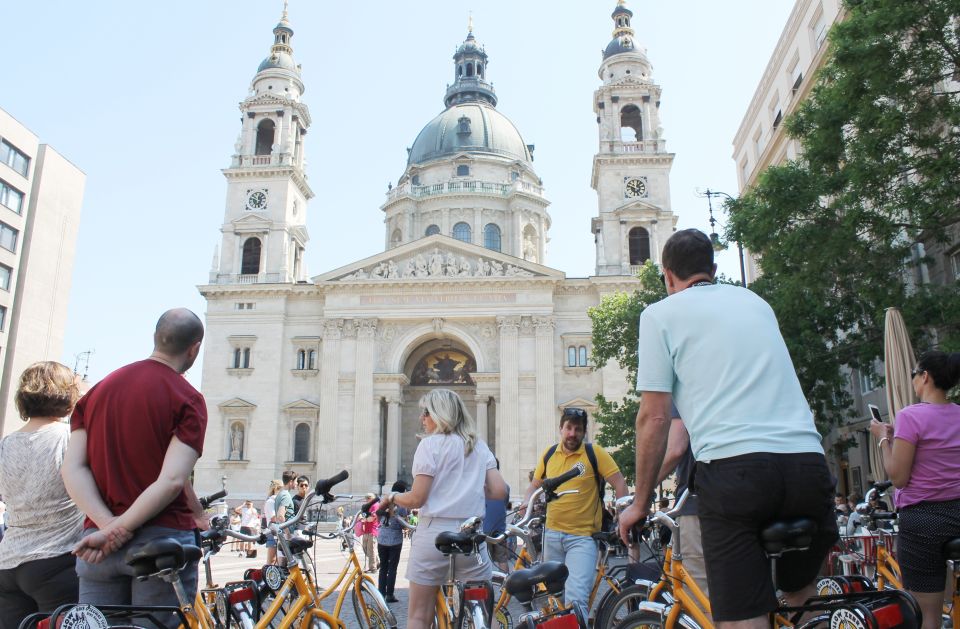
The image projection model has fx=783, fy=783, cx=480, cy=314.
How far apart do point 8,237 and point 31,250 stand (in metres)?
1.77

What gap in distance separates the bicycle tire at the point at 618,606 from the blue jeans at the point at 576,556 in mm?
1226

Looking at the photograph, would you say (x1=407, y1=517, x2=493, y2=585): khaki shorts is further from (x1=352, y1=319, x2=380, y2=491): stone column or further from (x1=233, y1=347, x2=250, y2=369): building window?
(x1=233, y1=347, x2=250, y2=369): building window

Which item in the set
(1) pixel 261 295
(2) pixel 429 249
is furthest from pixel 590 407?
(1) pixel 261 295

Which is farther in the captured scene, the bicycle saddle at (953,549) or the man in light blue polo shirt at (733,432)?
the bicycle saddle at (953,549)

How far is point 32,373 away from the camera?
5027 millimetres

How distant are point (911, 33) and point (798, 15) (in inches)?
598

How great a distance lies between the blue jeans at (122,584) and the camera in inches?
156

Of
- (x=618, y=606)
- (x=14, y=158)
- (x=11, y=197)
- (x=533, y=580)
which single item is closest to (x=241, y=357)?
(x=11, y=197)

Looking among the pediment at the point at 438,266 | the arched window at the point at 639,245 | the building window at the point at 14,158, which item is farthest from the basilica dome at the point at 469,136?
the building window at the point at 14,158

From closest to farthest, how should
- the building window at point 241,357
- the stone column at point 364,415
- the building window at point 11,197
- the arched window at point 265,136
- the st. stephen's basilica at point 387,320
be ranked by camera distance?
the stone column at point 364,415 < the st. stephen's basilica at point 387,320 < the building window at point 11,197 < the building window at point 241,357 < the arched window at point 265,136

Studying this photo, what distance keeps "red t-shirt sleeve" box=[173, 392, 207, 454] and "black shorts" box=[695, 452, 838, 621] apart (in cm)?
264

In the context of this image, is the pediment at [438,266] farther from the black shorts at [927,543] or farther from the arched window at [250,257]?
the black shorts at [927,543]

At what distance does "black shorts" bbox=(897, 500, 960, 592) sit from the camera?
4824mm

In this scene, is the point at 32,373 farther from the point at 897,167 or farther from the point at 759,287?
the point at 759,287
